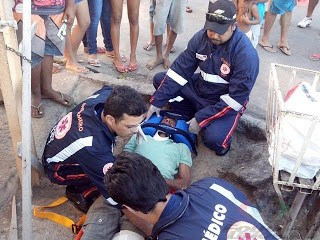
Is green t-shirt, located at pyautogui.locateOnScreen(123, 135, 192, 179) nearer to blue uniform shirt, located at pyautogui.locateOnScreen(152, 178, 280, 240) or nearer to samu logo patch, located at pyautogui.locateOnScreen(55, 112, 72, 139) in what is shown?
samu logo patch, located at pyautogui.locateOnScreen(55, 112, 72, 139)

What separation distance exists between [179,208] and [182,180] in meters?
1.22

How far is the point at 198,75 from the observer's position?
3758mm

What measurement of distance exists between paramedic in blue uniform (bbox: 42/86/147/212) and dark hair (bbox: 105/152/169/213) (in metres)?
0.55

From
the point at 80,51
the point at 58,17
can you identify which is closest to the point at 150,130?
the point at 58,17

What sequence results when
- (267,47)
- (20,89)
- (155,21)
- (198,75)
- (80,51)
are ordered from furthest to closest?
1. (267,47)
2. (80,51)
3. (155,21)
4. (198,75)
5. (20,89)

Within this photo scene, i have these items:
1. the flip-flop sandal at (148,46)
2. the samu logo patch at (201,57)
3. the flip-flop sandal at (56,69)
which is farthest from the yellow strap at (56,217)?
the flip-flop sandal at (148,46)

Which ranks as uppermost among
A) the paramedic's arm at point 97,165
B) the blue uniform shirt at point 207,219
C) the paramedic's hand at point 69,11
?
the paramedic's hand at point 69,11

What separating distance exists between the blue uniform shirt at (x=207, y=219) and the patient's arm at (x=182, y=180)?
947 mm

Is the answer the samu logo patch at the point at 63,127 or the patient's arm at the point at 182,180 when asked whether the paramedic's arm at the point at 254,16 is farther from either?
the samu logo patch at the point at 63,127

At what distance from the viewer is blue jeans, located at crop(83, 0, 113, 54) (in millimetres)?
4289

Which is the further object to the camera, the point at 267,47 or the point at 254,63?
the point at 267,47

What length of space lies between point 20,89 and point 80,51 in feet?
9.43

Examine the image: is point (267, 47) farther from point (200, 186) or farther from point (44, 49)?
point (200, 186)

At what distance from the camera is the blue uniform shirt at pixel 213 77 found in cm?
324
